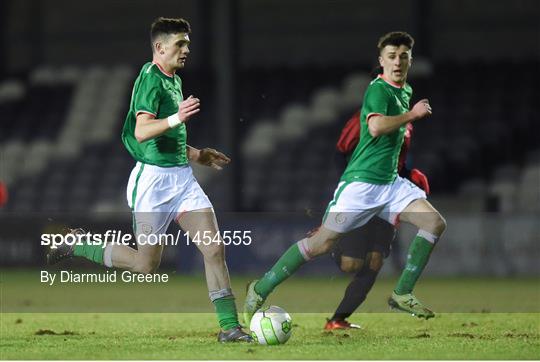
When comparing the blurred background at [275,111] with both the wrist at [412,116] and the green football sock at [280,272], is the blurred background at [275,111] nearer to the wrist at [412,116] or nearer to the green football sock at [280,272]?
the green football sock at [280,272]

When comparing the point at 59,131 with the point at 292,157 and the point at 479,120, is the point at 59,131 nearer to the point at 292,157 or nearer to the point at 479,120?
the point at 292,157

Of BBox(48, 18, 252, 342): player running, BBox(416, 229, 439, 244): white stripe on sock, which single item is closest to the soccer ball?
BBox(48, 18, 252, 342): player running

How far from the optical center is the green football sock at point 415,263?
9719mm

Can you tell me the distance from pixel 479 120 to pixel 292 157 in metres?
3.16

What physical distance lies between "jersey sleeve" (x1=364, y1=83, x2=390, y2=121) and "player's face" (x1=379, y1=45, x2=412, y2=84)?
5.2 inches

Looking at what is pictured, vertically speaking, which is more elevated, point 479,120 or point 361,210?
point 361,210

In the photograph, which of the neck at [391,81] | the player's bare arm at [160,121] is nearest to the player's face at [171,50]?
the player's bare arm at [160,121]

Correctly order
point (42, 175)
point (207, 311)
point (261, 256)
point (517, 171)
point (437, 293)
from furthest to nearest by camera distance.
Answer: point (42, 175), point (517, 171), point (261, 256), point (437, 293), point (207, 311)

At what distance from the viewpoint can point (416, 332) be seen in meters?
10.3

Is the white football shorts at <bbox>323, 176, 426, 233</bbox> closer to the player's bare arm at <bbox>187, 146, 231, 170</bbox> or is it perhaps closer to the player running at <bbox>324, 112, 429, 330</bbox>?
the player running at <bbox>324, 112, 429, 330</bbox>

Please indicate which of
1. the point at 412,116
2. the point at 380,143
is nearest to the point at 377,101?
the point at 380,143

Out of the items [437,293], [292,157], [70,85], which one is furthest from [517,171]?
[70,85]

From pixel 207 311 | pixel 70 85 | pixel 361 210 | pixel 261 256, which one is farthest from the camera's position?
pixel 70 85

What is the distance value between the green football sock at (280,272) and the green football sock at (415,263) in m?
0.71
